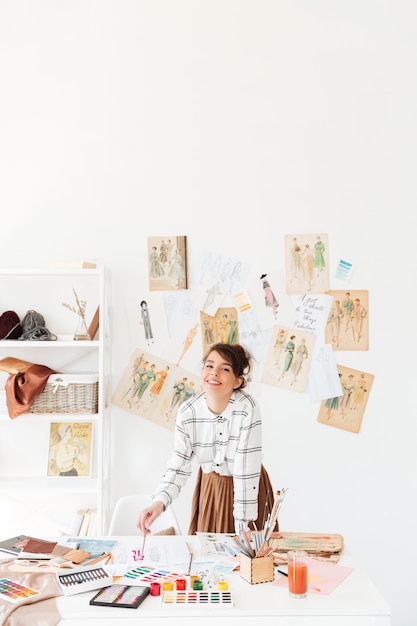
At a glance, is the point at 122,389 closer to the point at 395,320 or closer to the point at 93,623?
the point at 395,320

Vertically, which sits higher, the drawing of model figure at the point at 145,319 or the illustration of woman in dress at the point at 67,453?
the drawing of model figure at the point at 145,319

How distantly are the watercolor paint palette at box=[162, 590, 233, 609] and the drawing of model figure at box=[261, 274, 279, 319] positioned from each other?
5.77ft

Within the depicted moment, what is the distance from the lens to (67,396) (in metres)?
3.07

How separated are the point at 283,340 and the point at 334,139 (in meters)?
1.05

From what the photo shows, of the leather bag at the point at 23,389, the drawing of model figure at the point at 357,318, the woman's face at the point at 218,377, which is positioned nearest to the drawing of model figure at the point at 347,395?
the drawing of model figure at the point at 357,318

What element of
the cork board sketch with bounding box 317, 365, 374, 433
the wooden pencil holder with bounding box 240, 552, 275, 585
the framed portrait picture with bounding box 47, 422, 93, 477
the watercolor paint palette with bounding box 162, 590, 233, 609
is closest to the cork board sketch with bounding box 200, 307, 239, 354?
the cork board sketch with bounding box 317, 365, 374, 433

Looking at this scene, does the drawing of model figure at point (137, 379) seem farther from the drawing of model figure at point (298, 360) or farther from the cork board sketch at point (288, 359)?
the drawing of model figure at point (298, 360)

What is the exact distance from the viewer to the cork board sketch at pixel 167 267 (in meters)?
3.33

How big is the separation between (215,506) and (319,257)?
1418mm

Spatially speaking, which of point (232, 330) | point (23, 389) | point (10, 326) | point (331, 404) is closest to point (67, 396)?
point (23, 389)

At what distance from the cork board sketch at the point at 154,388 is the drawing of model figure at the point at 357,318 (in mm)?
814

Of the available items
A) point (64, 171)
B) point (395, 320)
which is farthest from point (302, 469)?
point (64, 171)

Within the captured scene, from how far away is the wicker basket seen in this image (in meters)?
3.06

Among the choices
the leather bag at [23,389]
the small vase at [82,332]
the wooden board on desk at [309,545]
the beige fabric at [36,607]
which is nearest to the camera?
the beige fabric at [36,607]
